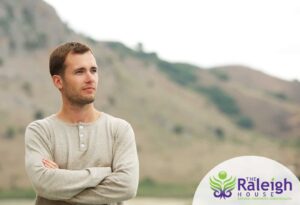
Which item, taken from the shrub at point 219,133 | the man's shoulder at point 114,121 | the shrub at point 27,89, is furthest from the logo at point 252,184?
the shrub at point 219,133

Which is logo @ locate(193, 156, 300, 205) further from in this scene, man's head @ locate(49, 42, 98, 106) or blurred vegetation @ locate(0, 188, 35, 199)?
blurred vegetation @ locate(0, 188, 35, 199)

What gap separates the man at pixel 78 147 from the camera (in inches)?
128

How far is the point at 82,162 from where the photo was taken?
3.28 meters

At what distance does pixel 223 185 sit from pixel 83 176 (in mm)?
701

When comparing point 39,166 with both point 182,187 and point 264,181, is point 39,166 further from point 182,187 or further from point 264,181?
point 182,187

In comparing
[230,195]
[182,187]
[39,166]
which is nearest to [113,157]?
[39,166]

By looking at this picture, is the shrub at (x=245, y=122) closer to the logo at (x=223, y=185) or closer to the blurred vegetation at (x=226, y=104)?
the blurred vegetation at (x=226, y=104)

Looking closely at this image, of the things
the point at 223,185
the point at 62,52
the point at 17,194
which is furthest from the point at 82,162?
the point at 17,194

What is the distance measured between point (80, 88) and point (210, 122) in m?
64.8

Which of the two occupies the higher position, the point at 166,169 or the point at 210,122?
the point at 210,122

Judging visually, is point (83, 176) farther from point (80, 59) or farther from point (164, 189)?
point (164, 189)

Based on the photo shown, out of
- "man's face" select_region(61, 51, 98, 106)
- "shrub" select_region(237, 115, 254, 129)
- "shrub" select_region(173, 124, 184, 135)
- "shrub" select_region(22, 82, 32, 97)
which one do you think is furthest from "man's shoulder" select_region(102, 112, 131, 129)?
"shrub" select_region(237, 115, 254, 129)

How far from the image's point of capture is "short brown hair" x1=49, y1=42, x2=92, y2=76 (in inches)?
129

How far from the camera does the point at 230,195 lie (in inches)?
137
